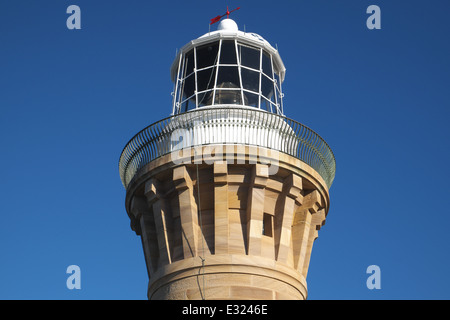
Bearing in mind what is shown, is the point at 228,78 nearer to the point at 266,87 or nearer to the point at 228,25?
the point at 266,87

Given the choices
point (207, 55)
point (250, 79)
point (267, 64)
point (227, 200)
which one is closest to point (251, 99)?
point (250, 79)

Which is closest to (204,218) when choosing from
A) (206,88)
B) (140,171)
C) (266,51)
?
(140,171)

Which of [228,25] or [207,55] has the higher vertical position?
[228,25]

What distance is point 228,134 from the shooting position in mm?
23906

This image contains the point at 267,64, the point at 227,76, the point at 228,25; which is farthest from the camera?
the point at 228,25

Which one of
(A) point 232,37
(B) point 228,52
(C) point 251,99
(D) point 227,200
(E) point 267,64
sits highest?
(A) point 232,37

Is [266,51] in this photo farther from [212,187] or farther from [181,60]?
[212,187]

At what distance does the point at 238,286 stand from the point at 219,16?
9.95 metres

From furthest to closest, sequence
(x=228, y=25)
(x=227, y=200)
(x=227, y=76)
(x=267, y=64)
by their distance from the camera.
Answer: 1. (x=228, y=25)
2. (x=267, y=64)
3. (x=227, y=76)
4. (x=227, y=200)

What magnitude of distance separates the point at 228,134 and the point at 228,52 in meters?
3.65

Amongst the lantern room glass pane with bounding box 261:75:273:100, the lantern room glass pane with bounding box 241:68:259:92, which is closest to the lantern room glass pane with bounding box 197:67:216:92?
the lantern room glass pane with bounding box 241:68:259:92

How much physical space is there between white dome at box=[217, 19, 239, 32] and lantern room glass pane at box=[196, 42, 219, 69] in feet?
2.59

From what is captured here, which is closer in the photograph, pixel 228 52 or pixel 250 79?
pixel 250 79
